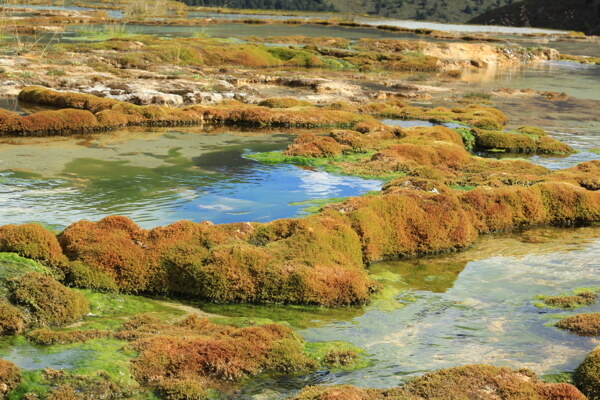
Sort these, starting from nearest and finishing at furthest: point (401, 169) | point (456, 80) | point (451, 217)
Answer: point (451, 217) → point (401, 169) → point (456, 80)

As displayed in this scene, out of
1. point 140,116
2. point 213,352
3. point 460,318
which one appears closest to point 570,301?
point 460,318

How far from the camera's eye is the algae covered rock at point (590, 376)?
8537mm

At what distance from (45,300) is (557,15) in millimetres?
182499

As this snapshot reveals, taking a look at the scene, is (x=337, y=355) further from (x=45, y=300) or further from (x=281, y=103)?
(x=281, y=103)

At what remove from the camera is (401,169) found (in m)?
21.3

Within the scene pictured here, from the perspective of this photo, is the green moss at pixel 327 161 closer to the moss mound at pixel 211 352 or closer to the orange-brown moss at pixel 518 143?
the orange-brown moss at pixel 518 143

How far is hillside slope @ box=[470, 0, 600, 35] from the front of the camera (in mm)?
161125

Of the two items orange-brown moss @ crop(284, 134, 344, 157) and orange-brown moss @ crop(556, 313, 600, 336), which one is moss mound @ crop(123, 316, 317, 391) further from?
orange-brown moss @ crop(284, 134, 344, 157)

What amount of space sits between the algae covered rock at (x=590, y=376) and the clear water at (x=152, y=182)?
8.10m

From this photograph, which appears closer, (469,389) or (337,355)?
(469,389)

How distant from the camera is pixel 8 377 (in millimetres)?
7617

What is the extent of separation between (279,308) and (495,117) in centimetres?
Answer: 2458

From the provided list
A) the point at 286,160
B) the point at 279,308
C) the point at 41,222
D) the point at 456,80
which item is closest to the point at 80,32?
the point at 456,80

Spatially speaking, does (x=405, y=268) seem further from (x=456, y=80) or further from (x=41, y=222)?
(x=456, y=80)
